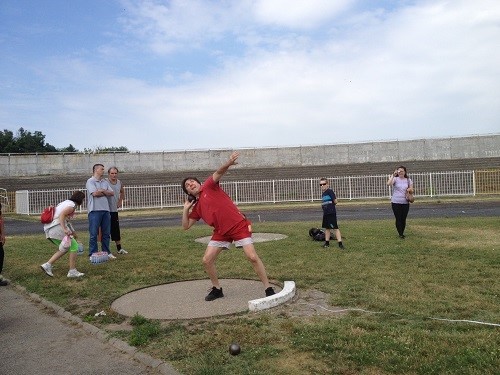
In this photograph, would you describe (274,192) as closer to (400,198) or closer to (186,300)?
(400,198)

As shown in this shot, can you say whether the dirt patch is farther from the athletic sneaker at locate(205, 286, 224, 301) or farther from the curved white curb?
the athletic sneaker at locate(205, 286, 224, 301)

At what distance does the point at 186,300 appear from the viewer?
20.2 feet

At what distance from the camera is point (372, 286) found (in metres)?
6.28

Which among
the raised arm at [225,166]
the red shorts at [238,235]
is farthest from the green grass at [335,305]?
the raised arm at [225,166]

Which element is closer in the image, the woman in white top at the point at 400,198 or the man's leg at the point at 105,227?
the man's leg at the point at 105,227

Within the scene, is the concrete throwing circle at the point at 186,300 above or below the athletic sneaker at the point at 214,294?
below

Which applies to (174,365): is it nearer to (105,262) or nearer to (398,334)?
(398,334)

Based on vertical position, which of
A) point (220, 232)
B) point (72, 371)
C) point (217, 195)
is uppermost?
point (217, 195)

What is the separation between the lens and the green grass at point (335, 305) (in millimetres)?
3777

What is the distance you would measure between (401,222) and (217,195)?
684 centimetres

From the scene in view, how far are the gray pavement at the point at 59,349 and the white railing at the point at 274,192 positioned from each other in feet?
76.7

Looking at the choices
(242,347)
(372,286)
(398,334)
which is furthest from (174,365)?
(372,286)

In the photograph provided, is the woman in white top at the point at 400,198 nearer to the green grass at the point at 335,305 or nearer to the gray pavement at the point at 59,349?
the green grass at the point at 335,305

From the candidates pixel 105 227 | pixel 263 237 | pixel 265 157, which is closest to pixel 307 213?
pixel 263 237
